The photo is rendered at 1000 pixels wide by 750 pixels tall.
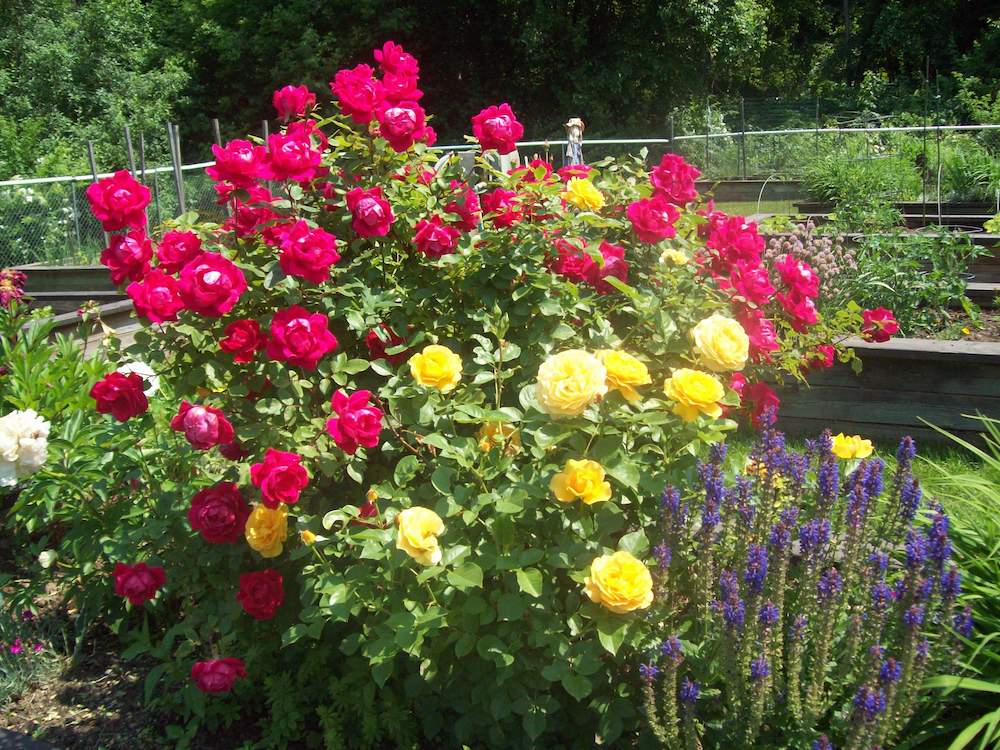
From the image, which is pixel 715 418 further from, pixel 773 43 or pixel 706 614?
pixel 773 43

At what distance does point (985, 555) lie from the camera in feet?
7.64

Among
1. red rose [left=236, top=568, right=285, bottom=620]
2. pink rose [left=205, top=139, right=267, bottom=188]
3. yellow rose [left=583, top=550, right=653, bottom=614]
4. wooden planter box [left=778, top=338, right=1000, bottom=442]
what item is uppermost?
pink rose [left=205, top=139, right=267, bottom=188]

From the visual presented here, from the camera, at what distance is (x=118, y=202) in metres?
2.19

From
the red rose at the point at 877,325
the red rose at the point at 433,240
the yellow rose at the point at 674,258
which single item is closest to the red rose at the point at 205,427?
the red rose at the point at 433,240

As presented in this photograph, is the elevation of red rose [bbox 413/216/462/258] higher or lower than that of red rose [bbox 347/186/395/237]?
lower

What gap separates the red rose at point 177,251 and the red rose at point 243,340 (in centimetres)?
21

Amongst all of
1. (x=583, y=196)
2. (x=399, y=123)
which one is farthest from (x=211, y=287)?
(x=583, y=196)

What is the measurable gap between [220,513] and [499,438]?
70cm

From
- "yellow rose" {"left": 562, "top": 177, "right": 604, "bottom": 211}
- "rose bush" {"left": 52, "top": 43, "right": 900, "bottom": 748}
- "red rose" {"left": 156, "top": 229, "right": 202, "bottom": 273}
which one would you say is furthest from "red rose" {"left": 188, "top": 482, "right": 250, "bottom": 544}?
"yellow rose" {"left": 562, "top": 177, "right": 604, "bottom": 211}

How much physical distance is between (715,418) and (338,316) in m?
0.96

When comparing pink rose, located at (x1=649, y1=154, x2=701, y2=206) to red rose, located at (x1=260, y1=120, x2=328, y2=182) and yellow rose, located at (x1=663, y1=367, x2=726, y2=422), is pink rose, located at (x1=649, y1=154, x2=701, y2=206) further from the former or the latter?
red rose, located at (x1=260, y1=120, x2=328, y2=182)

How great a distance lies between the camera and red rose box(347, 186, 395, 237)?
220 centimetres

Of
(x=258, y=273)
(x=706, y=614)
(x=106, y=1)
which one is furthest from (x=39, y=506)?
(x=106, y=1)

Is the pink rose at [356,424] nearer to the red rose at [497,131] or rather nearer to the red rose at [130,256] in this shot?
the red rose at [130,256]
